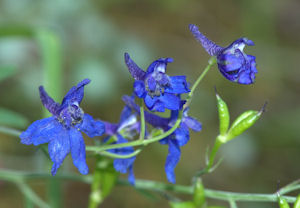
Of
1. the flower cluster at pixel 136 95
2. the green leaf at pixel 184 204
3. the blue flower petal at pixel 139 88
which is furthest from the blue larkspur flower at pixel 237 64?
the green leaf at pixel 184 204

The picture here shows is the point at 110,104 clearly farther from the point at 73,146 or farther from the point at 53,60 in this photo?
the point at 73,146

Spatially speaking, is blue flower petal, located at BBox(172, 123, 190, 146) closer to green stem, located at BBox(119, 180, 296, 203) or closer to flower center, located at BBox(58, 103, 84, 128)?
green stem, located at BBox(119, 180, 296, 203)

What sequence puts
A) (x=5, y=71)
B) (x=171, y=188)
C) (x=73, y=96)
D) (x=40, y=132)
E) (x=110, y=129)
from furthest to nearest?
(x=5, y=71)
(x=171, y=188)
(x=110, y=129)
(x=73, y=96)
(x=40, y=132)

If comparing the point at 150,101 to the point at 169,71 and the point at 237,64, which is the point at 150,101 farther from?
the point at 169,71

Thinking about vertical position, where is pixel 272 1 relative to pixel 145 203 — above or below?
above

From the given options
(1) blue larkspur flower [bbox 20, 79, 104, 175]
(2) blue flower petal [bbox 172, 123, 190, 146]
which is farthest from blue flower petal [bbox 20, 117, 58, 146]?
(2) blue flower petal [bbox 172, 123, 190, 146]

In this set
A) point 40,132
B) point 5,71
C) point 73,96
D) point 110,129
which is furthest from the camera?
point 5,71

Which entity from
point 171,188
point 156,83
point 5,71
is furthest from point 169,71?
point 156,83

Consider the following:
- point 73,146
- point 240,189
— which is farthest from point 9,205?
point 73,146
